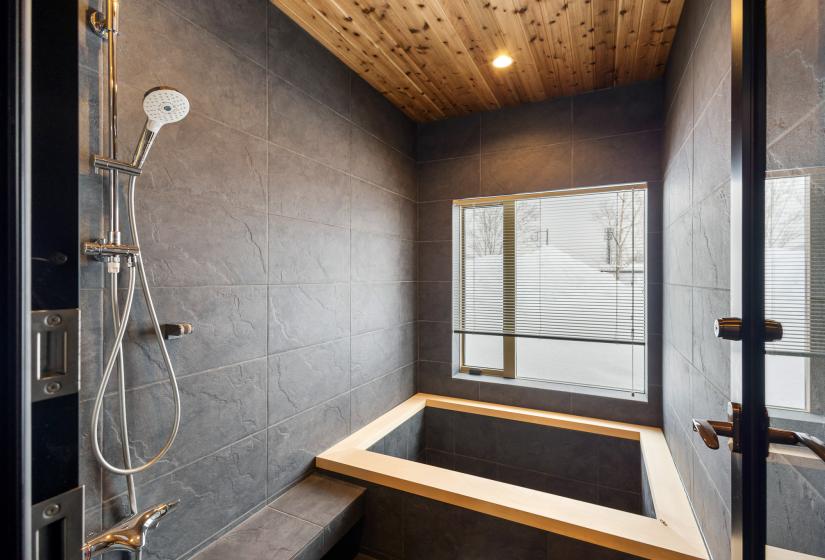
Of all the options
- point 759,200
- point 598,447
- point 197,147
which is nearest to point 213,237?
point 197,147

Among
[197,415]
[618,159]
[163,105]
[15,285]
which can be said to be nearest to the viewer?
[15,285]

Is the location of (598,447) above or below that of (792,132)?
below

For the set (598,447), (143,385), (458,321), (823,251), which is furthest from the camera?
(458,321)

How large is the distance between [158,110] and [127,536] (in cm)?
121

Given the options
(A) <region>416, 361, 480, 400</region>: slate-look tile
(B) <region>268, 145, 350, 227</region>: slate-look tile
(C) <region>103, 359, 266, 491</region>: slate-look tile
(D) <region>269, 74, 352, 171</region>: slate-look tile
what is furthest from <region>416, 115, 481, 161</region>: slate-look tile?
(C) <region>103, 359, 266, 491</region>: slate-look tile

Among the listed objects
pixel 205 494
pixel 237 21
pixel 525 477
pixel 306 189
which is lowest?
pixel 525 477

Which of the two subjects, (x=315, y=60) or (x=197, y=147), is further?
(x=315, y=60)

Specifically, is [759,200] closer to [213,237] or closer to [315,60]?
[213,237]

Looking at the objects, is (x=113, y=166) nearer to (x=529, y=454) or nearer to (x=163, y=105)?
(x=163, y=105)

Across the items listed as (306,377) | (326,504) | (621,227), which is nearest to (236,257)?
(306,377)

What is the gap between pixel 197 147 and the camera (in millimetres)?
1375

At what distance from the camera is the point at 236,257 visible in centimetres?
151

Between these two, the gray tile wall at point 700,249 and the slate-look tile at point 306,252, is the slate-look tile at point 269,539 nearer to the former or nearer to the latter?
the slate-look tile at point 306,252

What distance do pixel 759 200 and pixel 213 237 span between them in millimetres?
1553
